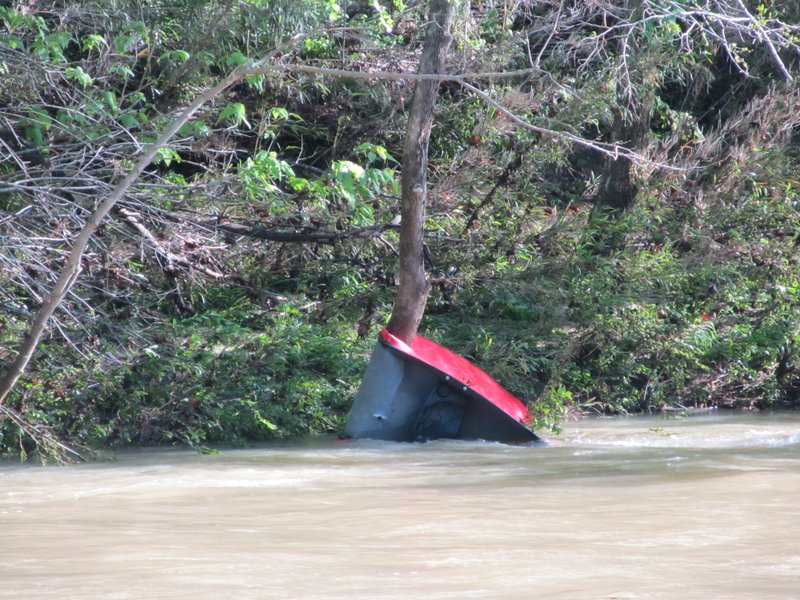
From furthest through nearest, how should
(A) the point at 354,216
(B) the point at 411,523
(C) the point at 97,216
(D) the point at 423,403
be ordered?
(A) the point at 354,216
(D) the point at 423,403
(C) the point at 97,216
(B) the point at 411,523

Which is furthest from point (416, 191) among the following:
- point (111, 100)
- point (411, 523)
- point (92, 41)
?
point (411, 523)

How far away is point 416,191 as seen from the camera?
26.1 ft

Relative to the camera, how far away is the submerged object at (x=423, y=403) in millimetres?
7473

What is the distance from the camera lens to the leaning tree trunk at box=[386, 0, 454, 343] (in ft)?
26.0

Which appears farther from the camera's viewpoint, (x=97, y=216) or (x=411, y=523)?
(x=97, y=216)

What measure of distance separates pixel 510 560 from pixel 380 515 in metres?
1.06

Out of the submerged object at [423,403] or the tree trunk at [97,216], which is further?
the submerged object at [423,403]

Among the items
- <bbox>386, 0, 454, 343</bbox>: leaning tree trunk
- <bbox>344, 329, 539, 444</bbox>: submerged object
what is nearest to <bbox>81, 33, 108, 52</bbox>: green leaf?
<bbox>386, 0, 454, 343</bbox>: leaning tree trunk

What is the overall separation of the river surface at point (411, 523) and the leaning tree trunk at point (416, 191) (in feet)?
3.40

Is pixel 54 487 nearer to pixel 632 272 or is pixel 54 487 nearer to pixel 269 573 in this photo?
pixel 269 573

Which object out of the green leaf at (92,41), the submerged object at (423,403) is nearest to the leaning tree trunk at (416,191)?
the submerged object at (423,403)

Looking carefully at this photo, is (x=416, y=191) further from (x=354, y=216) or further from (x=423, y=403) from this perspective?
(x=354, y=216)

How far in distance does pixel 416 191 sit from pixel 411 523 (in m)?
3.71

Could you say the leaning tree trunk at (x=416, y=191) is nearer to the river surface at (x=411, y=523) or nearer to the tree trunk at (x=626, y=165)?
the river surface at (x=411, y=523)
